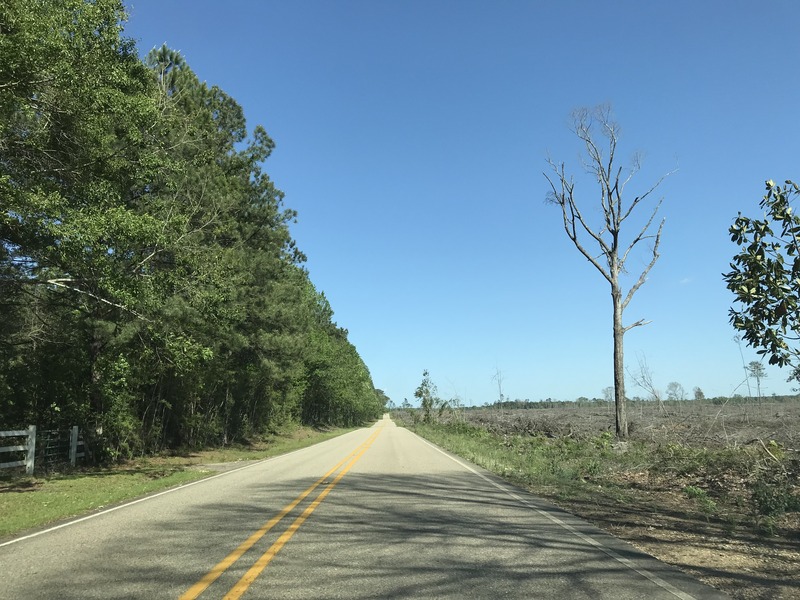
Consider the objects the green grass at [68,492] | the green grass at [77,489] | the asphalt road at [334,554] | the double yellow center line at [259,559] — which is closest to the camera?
the double yellow center line at [259,559]

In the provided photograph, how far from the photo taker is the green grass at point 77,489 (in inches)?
390

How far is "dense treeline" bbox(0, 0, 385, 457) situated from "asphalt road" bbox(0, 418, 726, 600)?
628 cm

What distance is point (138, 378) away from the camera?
66.6ft

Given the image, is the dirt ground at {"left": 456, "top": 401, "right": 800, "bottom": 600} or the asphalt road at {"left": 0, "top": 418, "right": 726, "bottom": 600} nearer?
the asphalt road at {"left": 0, "top": 418, "right": 726, "bottom": 600}

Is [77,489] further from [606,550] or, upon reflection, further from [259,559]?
[606,550]

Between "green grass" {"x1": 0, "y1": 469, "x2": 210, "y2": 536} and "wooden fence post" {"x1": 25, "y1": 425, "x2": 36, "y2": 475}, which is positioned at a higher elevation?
"wooden fence post" {"x1": 25, "y1": 425, "x2": 36, "y2": 475}

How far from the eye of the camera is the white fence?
15.7 metres

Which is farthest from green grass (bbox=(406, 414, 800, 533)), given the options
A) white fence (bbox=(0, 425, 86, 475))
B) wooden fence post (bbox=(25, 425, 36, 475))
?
white fence (bbox=(0, 425, 86, 475))

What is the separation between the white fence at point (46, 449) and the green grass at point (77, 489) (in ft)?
2.13

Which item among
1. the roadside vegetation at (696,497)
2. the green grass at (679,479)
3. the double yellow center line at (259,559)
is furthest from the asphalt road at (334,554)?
the green grass at (679,479)

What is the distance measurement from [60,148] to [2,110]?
7.34ft

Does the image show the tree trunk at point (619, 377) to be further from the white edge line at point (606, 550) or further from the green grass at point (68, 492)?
the green grass at point (68, 492)

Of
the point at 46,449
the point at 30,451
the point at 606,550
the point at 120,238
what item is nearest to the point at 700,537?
the point at 606,550

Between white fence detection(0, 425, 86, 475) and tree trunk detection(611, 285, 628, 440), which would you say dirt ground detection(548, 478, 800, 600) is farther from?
white fence detection(0, 425, 86, 475)
